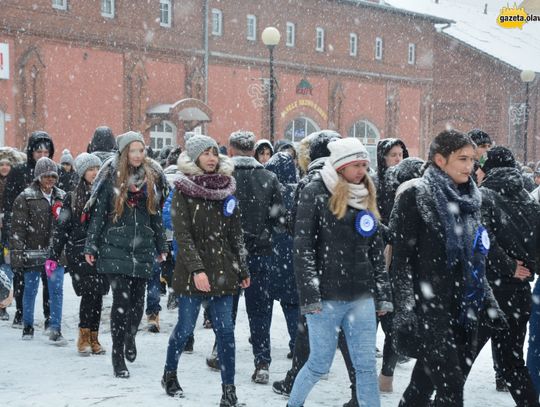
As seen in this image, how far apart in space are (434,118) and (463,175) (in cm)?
4014

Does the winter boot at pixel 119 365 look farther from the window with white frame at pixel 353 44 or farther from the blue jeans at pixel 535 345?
the window with white frame at pixel 353 44

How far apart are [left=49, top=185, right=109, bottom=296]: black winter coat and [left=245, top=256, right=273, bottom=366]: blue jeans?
154 cm

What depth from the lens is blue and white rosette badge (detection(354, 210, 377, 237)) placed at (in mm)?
4652

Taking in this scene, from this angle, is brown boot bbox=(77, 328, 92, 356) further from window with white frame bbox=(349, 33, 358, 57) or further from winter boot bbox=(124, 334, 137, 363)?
window with white frame bbox=(349, 33, 358, 57)

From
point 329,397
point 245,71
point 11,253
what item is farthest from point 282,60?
point 329,397

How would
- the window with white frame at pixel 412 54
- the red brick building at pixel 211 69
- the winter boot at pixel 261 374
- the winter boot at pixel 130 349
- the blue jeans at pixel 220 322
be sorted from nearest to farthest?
1. the blue jeans at pixel 220 322
2. the winter boot at pixel 261 374
3. the winter boot at pixel 130 349
4. the red brick building at pixel 211 69
5. the window with white frame at pixel 412 54

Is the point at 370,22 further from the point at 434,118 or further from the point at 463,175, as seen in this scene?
the point at 463,175

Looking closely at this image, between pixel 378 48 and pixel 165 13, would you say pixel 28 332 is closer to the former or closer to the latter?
pixel 165 13

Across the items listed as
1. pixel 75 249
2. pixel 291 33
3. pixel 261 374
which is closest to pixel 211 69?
pixel 291 33

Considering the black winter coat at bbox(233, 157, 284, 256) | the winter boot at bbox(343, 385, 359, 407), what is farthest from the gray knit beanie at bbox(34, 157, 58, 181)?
the winter boot at bbox(343, 385, 359, 407)

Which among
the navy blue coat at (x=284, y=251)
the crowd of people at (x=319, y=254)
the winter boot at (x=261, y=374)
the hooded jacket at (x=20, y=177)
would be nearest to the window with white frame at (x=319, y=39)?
the hooded jacket at (x=20, y=177)

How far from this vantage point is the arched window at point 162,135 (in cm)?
2809

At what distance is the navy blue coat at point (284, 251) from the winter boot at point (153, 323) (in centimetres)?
222

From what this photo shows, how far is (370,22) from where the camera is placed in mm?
36906
